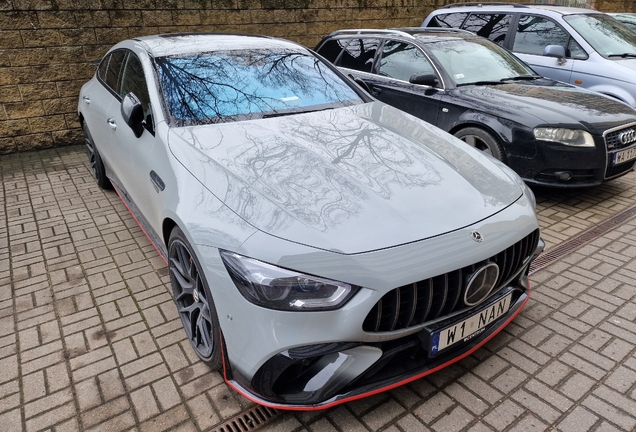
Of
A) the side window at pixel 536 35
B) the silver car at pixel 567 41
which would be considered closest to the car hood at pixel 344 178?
the silver car at pixel 567 41

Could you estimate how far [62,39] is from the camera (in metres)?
6.30

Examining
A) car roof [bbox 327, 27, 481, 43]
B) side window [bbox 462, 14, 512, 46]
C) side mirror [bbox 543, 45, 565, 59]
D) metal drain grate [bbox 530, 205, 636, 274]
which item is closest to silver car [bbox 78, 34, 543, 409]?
metal drain grate [bbox 530, 205, 636, 274]

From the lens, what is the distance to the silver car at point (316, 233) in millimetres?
1839

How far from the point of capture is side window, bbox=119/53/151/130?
9.99ft

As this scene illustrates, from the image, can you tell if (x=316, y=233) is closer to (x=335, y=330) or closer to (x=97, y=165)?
(x=335, y=330)

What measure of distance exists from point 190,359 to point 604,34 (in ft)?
21.8

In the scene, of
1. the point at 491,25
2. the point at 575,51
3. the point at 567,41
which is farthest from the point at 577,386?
the point at 491,25

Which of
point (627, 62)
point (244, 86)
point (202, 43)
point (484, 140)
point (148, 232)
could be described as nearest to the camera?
point (244, 86)

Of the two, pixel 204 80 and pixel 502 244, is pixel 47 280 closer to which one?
pixel 204 80

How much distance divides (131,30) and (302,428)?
6350mm

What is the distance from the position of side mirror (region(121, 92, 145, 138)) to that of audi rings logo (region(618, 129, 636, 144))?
13.3 ft

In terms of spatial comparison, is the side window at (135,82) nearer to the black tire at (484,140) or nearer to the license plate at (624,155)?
the black tire at (484,140)

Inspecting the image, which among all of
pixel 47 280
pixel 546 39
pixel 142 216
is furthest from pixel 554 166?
pixel 47 280

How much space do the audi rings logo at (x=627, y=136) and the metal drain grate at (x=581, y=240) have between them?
2.10ft
